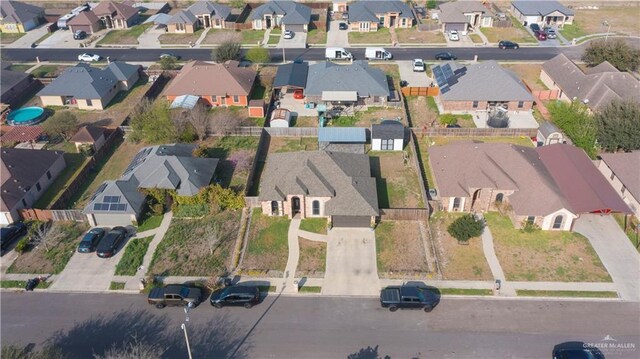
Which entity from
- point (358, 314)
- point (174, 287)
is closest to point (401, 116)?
point (358, 314)

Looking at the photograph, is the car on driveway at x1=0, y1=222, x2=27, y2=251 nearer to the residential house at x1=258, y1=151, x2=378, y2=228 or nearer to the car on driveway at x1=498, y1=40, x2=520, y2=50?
the residential house at x1=258, y1=151, x2=378, y2=228

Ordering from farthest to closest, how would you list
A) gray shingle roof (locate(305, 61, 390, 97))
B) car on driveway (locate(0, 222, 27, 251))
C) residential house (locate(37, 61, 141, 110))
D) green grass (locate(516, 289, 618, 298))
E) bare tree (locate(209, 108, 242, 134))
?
1. residential house (locate(37, 61, 141, 110))
2. gray shingle roof (locate(305, 61, 390, 97))
3. bare tree (locate(209, 108, 242, 134))
4. car on driveway (locate(0, 222, 27, 251))
5. green grass (locate(516, 289, 618, 298))

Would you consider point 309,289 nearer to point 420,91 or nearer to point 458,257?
point 458,257

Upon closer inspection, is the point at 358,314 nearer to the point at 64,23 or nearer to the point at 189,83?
the point at 189,83

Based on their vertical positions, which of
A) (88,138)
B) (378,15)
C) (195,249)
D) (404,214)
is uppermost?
(378,15)

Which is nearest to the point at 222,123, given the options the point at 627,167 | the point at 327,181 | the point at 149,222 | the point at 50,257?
the point at 149,222

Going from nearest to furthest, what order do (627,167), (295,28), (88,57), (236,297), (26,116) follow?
(236,297), (627,167), (26,116), (88,57), (295,28)

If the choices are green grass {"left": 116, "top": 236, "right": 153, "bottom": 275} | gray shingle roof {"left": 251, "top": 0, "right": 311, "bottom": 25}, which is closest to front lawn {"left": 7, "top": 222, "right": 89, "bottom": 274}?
green grass {"left": 116, "top": 236, "right": 153, "bottom": 275}

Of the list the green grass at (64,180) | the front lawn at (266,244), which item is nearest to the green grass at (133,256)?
the front lawn at (266,244)
